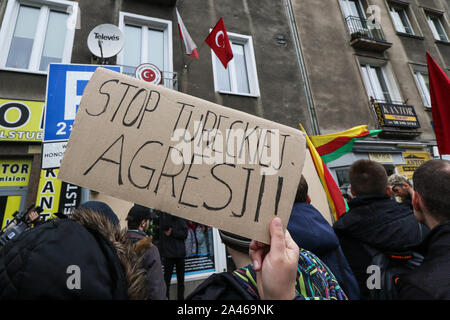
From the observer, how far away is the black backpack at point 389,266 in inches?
62.6

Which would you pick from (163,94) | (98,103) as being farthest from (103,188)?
(163,94)

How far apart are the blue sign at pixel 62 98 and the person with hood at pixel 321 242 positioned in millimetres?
2475

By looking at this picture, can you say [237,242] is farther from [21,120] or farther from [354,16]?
[354,16]

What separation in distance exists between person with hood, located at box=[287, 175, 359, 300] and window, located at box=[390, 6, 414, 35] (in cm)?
1373

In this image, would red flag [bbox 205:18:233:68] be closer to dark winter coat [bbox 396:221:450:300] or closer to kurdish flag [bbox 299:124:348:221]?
kurdish flag [bbox 299:124:348:221]

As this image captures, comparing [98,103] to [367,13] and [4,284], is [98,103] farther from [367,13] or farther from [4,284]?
[367,13]

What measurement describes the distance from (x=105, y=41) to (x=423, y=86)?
12.4m

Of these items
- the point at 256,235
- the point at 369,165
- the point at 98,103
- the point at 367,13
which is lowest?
the point at 256,235

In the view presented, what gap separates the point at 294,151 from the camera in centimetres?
102

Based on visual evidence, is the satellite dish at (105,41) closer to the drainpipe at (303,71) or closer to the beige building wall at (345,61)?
the drainpipe at (303,71)

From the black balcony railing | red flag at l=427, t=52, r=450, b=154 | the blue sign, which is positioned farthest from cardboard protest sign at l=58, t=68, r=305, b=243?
the black balcony railing

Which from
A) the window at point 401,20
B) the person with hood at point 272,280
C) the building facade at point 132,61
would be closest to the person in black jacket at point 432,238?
the person with hood at point 272,280

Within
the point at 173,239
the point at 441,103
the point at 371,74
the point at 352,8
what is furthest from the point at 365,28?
the point at 173,239

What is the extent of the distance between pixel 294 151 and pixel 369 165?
153 centimetres
